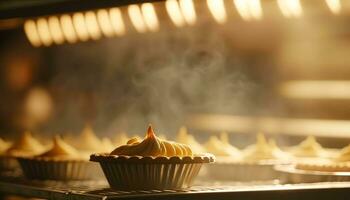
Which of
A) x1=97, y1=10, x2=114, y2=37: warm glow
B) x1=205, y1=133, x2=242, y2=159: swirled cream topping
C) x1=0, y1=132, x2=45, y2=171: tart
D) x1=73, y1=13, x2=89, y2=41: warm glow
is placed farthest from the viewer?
x1=73, y1=13, x2=89, y2=41: warm glow

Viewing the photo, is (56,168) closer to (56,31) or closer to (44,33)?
(56,31)

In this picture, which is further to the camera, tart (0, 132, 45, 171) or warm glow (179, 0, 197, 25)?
tart (0, 132, 45, 171)

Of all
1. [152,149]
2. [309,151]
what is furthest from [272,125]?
[152,149]

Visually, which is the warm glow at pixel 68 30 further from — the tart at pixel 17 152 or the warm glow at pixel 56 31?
the tart at pixel 17 152

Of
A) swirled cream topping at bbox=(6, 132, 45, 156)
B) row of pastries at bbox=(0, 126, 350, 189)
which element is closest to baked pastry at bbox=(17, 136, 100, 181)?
row of pastries at bbox=(0, 126, 350, 189)

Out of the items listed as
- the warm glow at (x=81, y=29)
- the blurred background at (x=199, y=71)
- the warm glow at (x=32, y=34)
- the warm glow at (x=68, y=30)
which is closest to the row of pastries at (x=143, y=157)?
the blurred background at (x=199, y=71)

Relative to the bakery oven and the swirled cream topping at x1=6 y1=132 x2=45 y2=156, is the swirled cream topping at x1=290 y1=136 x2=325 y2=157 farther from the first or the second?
the swirled cream topping at x1=6 y1=132 x2=45 y2=156
